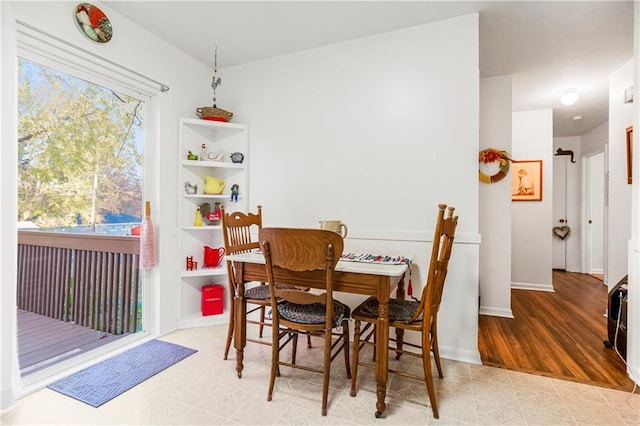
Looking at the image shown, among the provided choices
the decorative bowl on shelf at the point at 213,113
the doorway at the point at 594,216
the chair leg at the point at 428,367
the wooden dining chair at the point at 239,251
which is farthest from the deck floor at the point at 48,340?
the doorway at the point at 594,216

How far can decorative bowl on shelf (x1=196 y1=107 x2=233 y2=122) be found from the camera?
9.68 ft

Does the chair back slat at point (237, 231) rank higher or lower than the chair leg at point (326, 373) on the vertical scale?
higher

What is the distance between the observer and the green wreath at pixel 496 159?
10.5 feet

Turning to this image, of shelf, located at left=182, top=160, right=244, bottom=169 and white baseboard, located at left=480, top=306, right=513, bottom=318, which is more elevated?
shelf, located at left=182, top=160, right=244, bottom=169

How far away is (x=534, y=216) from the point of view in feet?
14.4

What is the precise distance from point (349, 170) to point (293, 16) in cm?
127

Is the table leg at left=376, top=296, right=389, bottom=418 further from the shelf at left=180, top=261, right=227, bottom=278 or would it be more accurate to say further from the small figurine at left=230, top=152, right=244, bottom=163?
the small figurine at left=230, top=152, right=244, bottom=163

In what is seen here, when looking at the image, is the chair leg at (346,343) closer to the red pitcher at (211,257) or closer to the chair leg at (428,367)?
the chair leg at (428,367)

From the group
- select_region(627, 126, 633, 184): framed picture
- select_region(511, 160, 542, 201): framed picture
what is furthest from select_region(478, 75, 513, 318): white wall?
select_region(511, 160, 542, 201): framed picture

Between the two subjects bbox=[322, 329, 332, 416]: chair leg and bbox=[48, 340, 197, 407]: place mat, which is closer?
bbox=[322, 329, 332, 416]: chair leg

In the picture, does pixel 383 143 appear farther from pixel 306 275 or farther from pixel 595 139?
pixel 595 139

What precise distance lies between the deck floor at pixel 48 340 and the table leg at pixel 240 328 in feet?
4.03

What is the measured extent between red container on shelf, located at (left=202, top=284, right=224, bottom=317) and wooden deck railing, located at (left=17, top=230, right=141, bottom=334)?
1.84 feet

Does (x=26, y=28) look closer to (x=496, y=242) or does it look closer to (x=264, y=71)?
(x=264, y=71)
